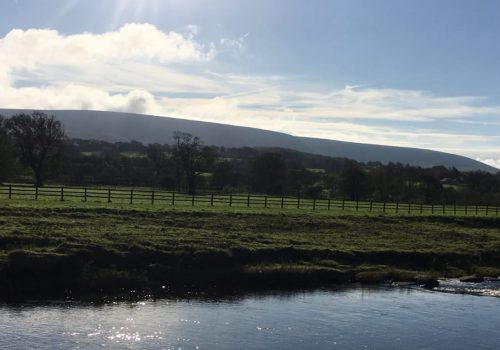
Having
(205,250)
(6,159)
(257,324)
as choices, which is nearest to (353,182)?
(6,159)

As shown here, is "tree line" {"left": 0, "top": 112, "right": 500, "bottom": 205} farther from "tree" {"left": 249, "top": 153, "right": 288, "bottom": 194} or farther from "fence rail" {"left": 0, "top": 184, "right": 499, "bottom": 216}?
"fence rail" {"left": 0, "top": 184, "right": 499, "bottom": 216}

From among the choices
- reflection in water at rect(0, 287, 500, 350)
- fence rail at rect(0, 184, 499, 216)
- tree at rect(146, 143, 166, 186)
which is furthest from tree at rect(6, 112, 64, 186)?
reflection in water at rect(0, 287, 500, 350)

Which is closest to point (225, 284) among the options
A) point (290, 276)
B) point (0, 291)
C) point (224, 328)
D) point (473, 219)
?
point (290, 276)

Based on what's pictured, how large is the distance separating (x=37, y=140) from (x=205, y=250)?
213 ft

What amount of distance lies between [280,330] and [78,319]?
735 centimetres

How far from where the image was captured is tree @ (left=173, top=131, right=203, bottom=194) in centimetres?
10194

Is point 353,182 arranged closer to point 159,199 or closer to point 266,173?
point 266,173

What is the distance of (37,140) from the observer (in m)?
88.5

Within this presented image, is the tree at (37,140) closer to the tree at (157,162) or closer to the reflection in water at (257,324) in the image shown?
the tree at (157,162)

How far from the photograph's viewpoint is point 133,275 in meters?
28.1

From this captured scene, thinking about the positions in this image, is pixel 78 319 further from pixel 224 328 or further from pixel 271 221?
pixel 271 221

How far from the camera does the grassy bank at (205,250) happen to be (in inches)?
1077

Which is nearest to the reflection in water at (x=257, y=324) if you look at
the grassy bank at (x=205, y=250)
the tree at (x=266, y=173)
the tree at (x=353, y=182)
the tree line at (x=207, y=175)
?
the grassy bank at (x=205, y=250)

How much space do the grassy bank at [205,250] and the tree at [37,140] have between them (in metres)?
49.4
